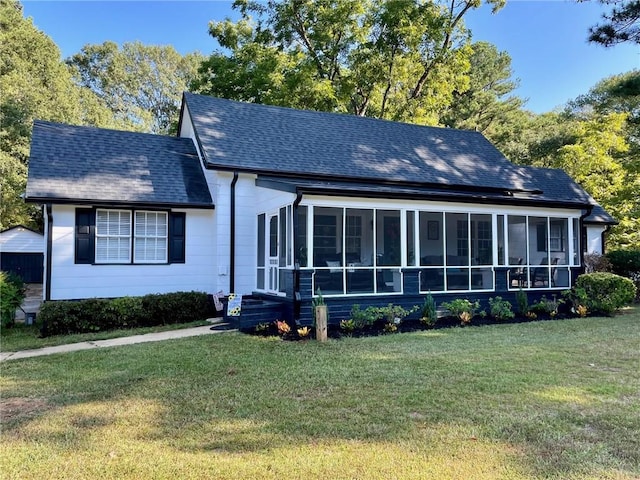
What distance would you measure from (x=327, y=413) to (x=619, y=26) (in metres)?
12.1

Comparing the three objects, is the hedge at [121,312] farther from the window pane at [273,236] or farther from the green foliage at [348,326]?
the green foliage at [348,326]

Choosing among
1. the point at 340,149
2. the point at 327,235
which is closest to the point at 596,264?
the point at 327,235

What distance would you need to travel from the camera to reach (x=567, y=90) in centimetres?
2908

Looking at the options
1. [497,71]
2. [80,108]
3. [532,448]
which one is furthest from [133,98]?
[532,448]

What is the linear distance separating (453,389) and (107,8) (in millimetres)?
17350

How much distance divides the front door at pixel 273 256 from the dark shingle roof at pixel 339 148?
1579mm

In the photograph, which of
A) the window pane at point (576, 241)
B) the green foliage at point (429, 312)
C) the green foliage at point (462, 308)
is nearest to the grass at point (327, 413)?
the green foliage at point (429, 312)

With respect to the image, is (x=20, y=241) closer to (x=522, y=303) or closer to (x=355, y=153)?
(x=355, y=153)

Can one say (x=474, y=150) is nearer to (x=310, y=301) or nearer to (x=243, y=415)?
(x=310, y=301)

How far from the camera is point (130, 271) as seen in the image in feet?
35.6

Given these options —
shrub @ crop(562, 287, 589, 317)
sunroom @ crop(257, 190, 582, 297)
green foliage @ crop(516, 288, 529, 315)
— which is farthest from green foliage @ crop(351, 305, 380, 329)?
shrub @ crop(562, 287, 589, 317)

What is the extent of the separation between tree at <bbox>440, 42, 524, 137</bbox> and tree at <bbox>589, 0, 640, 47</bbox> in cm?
1787

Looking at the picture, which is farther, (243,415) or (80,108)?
(80,108)

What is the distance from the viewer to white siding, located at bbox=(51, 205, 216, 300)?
A: 10.2m
